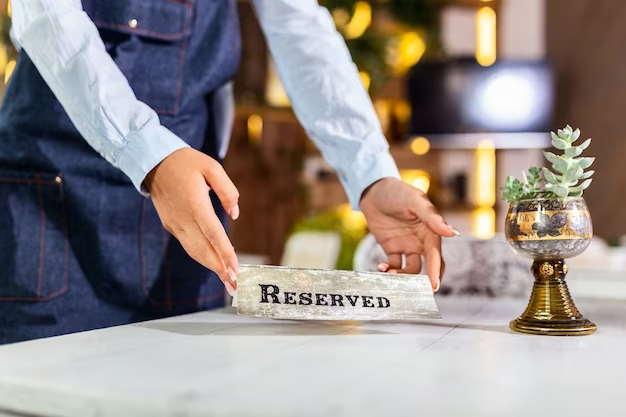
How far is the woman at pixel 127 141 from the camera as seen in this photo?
0.81 meters

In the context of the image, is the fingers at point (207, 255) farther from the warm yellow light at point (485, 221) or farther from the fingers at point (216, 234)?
the warm yellow light at point (485, 221)

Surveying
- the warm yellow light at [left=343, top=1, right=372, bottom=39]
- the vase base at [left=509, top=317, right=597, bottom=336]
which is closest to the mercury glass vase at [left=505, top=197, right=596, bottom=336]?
the vase base at [left=509, top=317, right=597, bottom=336]

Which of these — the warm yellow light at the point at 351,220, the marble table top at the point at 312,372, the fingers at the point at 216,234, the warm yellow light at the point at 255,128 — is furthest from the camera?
the warm yellow light at the point at 255,128

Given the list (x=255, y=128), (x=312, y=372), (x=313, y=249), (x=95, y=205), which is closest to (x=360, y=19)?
(x=255, y=128)

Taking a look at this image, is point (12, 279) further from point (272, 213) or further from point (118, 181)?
point (272, 213)

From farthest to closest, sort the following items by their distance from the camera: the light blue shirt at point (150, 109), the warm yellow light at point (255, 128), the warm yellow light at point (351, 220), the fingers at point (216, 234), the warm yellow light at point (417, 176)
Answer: the warm yellow light at point (417, 176) < the warm yellow light at point (255, 128) < the warm yellow light at point (351, 220) < the light blue shirt at point (150, 109) < the fingers at point (216, 234)

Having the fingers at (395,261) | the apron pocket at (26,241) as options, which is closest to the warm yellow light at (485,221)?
the fingers at (395,261)

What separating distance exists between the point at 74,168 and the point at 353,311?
53cm

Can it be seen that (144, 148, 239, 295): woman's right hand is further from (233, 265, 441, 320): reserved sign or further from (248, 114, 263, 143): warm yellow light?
(248, 114, 263, 143): warm yellow light

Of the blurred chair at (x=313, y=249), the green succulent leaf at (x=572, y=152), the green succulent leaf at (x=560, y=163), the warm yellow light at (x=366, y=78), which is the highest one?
the warm yellow light at (x=366, y=78)

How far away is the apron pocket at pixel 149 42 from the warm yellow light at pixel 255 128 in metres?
3.54

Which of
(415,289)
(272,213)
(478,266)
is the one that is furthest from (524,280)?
(272,213)

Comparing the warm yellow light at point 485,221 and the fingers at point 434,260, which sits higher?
the fingers at point 434,260

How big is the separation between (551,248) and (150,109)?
19.4 inches
